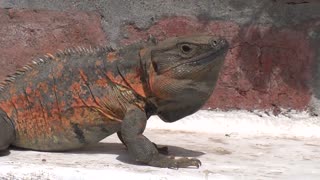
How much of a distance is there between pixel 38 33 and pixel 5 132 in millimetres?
696

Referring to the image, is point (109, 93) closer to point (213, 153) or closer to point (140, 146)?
point (140, 146)

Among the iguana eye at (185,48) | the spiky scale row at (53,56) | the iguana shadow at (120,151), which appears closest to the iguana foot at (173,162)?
the iguana shadow at (120,151)

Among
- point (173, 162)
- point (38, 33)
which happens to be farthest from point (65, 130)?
point (38, 33)

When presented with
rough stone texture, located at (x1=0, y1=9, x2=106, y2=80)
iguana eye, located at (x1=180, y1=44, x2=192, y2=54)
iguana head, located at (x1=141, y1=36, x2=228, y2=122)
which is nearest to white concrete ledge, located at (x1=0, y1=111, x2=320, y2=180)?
iguana head, located at (x1=141, y1=36, x2=228, y2=122)

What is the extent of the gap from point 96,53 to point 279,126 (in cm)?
91

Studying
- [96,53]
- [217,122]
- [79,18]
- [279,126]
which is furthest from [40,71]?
[279,126]

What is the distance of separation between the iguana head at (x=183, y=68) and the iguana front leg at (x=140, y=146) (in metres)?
0.10

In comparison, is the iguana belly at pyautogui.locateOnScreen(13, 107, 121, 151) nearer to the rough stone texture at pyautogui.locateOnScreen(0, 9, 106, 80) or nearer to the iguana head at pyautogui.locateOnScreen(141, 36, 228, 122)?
the iguana head at pyautogui.locateOnScreen(141, 36, 228, 122)

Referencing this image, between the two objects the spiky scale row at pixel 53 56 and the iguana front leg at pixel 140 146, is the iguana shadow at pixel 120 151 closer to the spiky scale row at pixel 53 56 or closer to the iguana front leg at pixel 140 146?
the iguana front leg at pixel 140 146

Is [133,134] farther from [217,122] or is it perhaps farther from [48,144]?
[217,122]

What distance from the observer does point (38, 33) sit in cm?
353

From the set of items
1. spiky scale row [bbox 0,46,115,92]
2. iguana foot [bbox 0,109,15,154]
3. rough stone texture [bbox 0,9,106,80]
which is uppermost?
rough stone texture [bbox 0,9,106,80]

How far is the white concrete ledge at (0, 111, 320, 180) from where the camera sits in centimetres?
258

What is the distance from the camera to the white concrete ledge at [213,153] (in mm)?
2576
